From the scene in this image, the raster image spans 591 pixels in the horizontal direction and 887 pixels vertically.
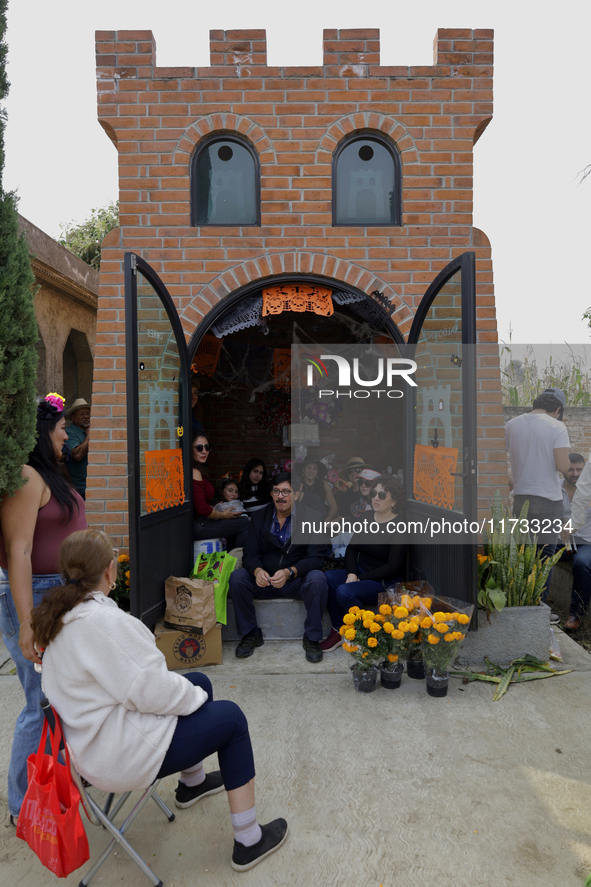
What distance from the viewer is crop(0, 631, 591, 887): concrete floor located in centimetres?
216

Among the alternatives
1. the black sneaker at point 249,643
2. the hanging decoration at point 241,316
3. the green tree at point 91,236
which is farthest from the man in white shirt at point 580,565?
the green tree at point 91,236

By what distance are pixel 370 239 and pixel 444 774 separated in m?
3.82

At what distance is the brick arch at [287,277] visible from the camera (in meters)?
4.68

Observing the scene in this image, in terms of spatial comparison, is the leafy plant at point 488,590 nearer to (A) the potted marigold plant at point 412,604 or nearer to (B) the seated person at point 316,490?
(A) the potted marigold plant at point 412,604

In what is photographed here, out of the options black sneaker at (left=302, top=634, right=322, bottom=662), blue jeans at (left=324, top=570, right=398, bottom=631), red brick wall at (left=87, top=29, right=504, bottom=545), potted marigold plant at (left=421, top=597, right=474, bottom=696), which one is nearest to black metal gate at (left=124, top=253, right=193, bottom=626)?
red brick wall at (left=87, top=29, right=504, bottom=545)

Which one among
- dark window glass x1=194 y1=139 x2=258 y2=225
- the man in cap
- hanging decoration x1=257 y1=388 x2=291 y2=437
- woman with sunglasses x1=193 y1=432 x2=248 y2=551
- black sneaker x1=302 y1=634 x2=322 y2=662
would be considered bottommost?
black sneaker x1=302 y1=634 x2=322 y2=662

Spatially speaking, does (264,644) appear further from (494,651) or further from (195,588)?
(494,651)

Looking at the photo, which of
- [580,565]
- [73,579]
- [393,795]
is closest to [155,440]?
[73,579]

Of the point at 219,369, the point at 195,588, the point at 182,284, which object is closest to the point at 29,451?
the point at 195,588

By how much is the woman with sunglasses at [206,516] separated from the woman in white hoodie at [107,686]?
2.76 meters

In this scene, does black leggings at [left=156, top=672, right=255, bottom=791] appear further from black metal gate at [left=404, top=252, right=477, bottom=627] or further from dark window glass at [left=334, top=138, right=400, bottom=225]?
dark window glass at [left=334, top=138, right=400, bottom=225]

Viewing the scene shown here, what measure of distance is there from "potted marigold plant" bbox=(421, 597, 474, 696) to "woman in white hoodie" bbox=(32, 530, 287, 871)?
1.74 meters

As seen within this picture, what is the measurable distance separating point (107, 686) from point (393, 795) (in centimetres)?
151

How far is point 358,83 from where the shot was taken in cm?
462
